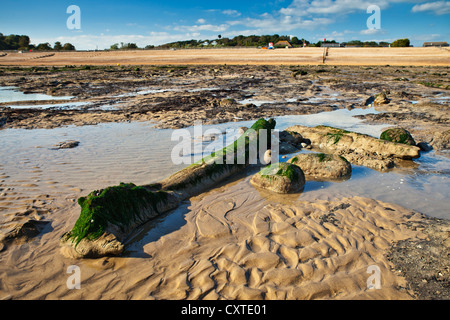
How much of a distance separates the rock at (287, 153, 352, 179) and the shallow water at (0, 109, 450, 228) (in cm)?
29

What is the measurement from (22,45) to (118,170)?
101 meters

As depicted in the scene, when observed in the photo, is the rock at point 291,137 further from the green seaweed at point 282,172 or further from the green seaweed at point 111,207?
the green seaweed at point 111,207

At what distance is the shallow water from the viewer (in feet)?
18.7

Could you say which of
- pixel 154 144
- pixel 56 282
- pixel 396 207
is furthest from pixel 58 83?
pixel 396 207

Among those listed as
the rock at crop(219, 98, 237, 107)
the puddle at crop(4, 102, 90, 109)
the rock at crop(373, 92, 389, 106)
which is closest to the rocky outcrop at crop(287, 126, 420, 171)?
the rock at crop(219, 98, 237, 107)

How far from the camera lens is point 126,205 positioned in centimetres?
478

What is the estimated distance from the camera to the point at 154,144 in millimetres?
8891

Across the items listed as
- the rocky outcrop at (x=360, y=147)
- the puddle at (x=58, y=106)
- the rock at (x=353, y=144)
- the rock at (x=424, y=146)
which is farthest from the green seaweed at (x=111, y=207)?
the puddle at (x=58, y=106)

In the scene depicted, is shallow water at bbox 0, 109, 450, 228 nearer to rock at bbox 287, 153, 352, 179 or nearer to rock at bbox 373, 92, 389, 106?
rock at bbox 287, 153, 352, 179

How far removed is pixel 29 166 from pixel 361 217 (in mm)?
Result: 7691

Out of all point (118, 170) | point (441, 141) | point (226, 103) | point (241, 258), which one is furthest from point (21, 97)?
point (441, 141)

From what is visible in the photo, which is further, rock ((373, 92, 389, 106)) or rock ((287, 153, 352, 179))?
rock ((373, 92, 389, 106))

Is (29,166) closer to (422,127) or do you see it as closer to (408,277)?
(408,277)

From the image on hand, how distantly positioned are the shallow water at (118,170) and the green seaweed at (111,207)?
129cm
